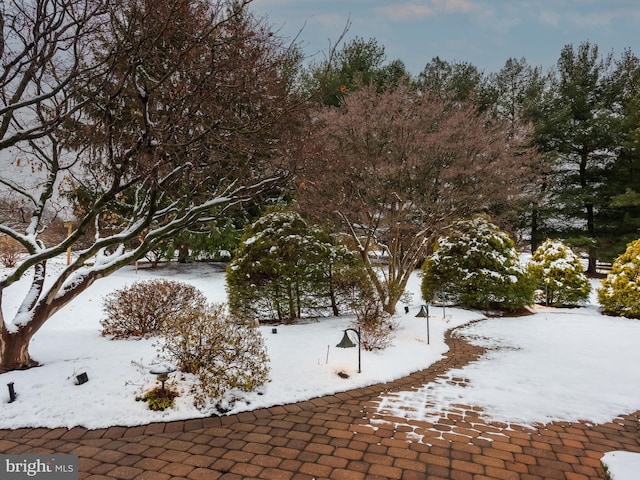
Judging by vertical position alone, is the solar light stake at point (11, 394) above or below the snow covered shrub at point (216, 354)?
below

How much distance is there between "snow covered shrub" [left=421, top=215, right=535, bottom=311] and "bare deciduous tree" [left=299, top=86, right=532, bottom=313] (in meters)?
1.82

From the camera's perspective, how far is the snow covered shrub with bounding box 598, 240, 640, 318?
1027cm

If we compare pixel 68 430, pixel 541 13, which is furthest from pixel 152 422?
pixel 541 13

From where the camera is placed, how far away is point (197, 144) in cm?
552

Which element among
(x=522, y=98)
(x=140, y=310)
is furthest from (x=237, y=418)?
(x=522, y=98)

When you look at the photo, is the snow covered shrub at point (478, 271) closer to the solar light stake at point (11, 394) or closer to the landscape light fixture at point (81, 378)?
the landscape light fixture at point (81, 378)

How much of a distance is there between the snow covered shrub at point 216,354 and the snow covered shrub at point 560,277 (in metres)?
11.1

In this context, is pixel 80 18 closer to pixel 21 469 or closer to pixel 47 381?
pixel 47 381

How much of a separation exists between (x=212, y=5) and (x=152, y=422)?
5235mm

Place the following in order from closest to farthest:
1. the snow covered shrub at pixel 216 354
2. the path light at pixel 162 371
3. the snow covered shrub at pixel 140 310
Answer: the path light at pixel 162 371, the snow covered shrub at pixel 216 354, the snow covered shrub at pixel 140 310

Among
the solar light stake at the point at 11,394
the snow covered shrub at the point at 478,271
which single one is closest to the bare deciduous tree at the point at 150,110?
the solar light stake at the point at 11,394

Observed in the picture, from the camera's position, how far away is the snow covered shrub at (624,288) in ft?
33.7

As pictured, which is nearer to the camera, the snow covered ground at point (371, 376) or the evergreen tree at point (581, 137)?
the snow covered ground at point (371, 376)

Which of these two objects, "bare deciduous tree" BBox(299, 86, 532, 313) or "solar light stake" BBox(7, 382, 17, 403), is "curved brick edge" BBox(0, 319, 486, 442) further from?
"bare deciduous tree" BBox(299, 86, 532, 313)
